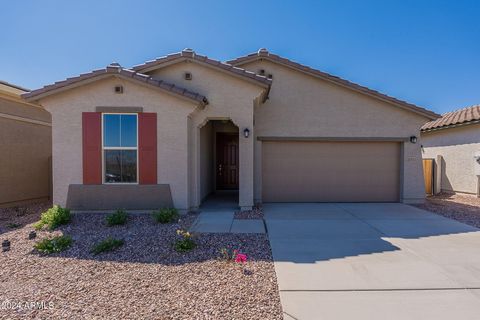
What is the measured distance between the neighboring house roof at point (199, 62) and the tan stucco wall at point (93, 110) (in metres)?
1.15

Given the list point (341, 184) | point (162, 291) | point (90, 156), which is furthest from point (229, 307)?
point (341, 184)

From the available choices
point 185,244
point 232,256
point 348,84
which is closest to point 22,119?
point 185,244

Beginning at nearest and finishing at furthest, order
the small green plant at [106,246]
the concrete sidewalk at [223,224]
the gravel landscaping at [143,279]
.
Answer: the gravel landscaping at [143,279], the small green plant at [106,246], the concrete sidewalk at [223,224]

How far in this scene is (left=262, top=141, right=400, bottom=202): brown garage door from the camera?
10.8m

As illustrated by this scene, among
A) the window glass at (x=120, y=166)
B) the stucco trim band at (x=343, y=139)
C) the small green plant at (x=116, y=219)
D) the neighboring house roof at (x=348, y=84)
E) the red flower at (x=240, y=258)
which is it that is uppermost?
the neighboring house roof at (x=348, y=84)

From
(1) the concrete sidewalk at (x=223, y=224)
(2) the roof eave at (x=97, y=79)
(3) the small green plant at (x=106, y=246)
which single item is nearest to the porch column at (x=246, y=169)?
(1) the concrete sidewalk at (x=223, y=224)

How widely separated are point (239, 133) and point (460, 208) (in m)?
8.55

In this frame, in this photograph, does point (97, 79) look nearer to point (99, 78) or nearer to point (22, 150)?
point (99, 78)

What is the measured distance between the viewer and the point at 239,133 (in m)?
8.81

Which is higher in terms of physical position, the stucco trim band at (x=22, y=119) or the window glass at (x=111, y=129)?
the stucco trim band at (x=22, y=119)

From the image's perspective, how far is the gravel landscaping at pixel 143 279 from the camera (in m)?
3.46

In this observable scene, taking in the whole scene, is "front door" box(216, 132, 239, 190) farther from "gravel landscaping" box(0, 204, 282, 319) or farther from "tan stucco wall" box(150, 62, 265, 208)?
"gravel landscaping" box(0, 204, 282, 319)

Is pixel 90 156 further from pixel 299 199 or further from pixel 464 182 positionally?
pixel 464 182

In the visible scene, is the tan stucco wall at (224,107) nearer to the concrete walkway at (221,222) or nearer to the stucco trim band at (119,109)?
the concrete walkway at (221,222)
